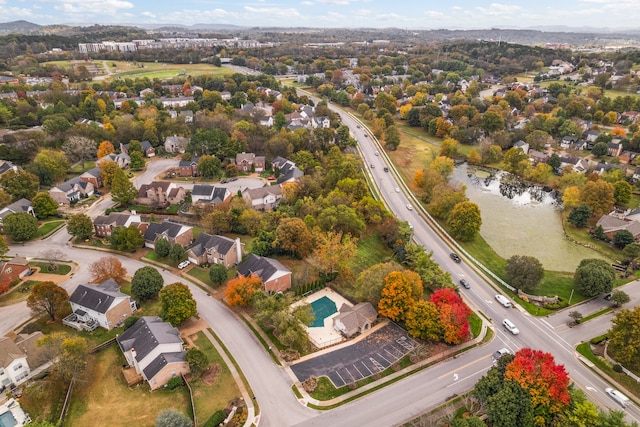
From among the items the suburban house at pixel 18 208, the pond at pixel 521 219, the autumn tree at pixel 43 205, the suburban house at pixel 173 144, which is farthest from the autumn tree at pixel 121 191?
the pond at pixel 521 219

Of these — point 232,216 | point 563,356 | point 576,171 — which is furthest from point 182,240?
point 576,171

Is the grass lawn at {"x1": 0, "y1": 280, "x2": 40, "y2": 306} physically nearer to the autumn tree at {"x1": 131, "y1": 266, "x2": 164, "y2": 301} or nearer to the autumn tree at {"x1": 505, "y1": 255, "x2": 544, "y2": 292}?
the autumn tree at {"x1": 131, "y1": 266, "x2": 164, "y2": 301}

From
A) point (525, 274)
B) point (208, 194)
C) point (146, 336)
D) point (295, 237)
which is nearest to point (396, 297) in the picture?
point (295, 237)

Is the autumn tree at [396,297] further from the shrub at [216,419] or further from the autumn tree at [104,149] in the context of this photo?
the autumn tree at [104,149]

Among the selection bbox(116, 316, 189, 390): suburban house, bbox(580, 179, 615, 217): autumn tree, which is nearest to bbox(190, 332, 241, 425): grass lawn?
bbox(116, 316, 189, 390): suburban house

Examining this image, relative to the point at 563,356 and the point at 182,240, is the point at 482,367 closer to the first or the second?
the point at 563,356
